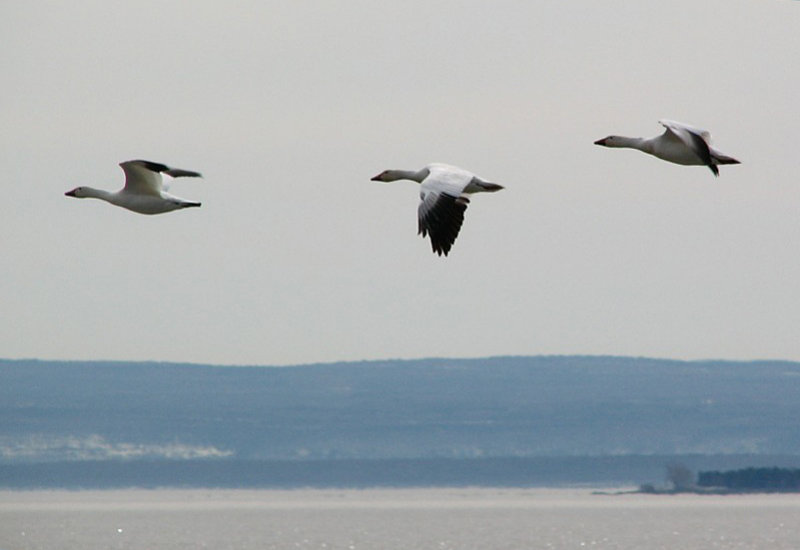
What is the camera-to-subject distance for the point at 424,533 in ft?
311

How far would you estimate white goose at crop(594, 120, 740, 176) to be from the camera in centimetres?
1224

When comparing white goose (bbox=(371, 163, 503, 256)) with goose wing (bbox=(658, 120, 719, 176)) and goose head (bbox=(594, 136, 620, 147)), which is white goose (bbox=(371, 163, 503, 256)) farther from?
goose head (bbox=(594, 136, 620, 147))

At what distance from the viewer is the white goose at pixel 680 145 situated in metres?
12.2

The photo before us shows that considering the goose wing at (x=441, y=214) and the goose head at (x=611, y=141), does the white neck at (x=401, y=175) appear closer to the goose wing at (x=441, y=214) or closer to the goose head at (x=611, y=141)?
the goose head at (x=611, y=141)

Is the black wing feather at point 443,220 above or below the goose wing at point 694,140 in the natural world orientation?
below

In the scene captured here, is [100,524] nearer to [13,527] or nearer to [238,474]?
[13,527]

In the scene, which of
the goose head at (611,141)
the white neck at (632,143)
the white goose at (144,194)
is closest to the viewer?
the white goose at (144,194)

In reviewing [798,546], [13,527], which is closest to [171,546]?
[798,546]

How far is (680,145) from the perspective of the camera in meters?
14.1

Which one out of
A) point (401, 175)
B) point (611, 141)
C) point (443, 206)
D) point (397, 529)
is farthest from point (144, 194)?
point (397, 529)

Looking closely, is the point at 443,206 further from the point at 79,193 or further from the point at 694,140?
the point at 79,193

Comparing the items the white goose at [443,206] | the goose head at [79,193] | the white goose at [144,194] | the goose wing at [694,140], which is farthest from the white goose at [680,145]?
the goose head at [79,193]

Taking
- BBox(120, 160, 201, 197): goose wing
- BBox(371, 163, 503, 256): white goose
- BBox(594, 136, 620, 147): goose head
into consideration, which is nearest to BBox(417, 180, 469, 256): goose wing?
BBox(371, 163, 503, 256): white goose

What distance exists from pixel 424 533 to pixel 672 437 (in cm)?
7320
